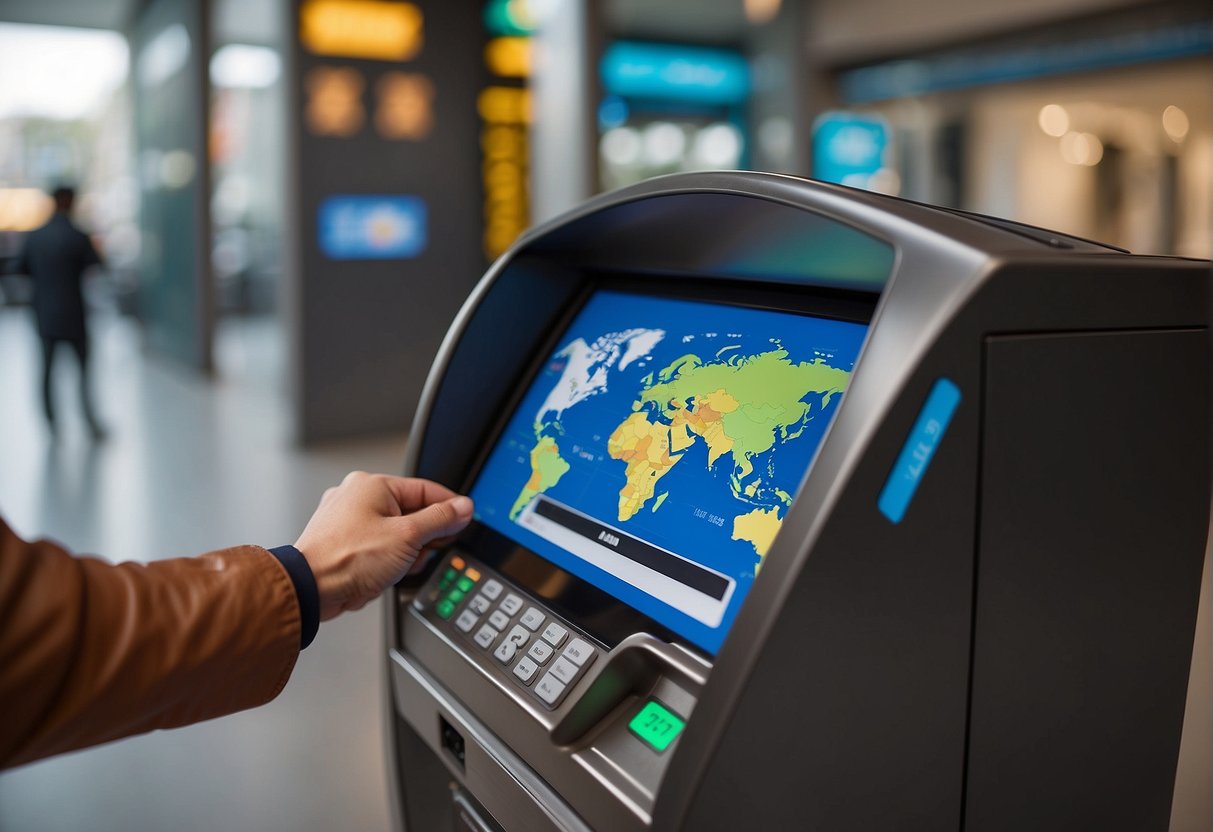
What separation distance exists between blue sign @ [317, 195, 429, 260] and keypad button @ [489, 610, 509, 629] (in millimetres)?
5179

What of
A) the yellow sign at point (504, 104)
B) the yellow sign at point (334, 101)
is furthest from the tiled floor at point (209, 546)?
the yellow sign at point (504, 104)

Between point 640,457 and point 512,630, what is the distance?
0.23 metres

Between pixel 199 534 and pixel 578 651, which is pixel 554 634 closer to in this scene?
pixel 578 651

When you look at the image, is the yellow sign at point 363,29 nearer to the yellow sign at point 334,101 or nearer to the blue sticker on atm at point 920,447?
the yellow sign at point 334,101

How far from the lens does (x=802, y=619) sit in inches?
28.0

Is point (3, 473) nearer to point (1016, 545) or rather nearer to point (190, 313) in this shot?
point (190, 313)

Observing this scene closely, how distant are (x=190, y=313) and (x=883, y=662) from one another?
31.4 ft

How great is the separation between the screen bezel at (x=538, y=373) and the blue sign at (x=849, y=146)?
671 centimetres

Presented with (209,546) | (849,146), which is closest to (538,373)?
(209,546)

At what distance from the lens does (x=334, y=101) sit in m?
5.80

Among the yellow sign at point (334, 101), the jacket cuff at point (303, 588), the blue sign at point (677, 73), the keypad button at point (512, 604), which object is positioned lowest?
the keypad button at point (512, 604)

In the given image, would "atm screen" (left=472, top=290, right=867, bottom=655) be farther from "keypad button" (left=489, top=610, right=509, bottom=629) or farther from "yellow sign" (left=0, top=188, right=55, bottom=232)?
"yellow sign" (left=0, top=188, right=55, bottom=232)

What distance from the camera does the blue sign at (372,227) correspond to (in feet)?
19.4

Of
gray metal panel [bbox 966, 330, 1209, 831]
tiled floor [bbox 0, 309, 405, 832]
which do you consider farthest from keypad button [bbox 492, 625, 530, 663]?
tiled floor [bbox 0, 309, 405, 832]
